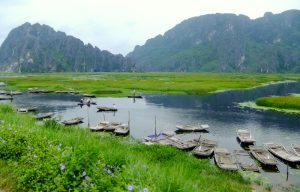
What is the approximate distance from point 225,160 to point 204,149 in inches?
194

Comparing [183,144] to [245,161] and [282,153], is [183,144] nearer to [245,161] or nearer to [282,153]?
[245,161]

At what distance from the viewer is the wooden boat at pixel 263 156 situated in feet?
113

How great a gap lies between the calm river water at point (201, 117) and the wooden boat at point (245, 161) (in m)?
1.11

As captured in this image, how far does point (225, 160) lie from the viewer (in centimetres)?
3400

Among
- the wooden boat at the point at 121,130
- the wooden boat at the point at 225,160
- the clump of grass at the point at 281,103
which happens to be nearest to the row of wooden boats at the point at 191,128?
the wooden boat at the point at 121,130

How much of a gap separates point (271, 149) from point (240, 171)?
9.92m

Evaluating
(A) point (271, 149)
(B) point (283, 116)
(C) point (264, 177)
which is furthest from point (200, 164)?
(B) point (283, 116)

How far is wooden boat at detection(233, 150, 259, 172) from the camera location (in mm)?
32406

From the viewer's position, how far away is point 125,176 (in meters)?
9.57

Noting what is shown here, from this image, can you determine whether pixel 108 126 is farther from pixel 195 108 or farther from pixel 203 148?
pixel 195 108

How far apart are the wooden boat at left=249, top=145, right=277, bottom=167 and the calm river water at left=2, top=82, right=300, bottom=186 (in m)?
1.11

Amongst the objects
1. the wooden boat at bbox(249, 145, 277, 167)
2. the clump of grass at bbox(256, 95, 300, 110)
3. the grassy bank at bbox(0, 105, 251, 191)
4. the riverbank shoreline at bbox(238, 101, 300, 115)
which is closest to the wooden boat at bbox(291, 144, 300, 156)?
the wooden boat at bbox(249, 145, 277, 167)

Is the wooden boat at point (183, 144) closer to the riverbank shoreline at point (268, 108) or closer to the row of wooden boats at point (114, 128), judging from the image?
the row of wooden boats at point (114, 128)

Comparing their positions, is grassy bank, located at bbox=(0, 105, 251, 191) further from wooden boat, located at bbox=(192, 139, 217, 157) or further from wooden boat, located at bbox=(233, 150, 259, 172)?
wooden boat, located at bbox=(192, 139, 217, 157)
